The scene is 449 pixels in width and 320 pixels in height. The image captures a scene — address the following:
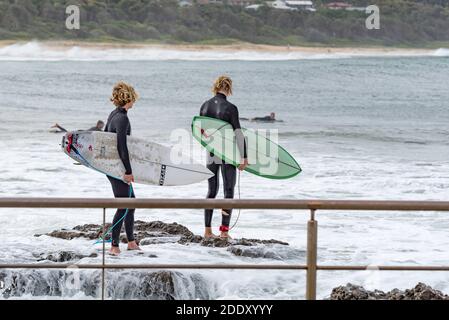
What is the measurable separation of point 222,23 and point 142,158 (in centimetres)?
4555

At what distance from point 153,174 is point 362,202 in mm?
3460

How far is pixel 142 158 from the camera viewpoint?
6266 millimetres

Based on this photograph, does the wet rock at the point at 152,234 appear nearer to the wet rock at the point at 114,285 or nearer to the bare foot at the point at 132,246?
the bare foot at the point at 132,246

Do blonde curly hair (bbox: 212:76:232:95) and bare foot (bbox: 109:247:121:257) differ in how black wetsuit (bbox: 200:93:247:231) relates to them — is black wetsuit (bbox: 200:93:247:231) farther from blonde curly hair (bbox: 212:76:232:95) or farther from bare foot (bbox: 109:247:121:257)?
bare foot (bbox: 109:247:121:257)

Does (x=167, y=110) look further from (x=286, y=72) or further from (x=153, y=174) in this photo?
(x=153, y=174)

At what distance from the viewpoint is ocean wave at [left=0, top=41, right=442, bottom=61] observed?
154ft

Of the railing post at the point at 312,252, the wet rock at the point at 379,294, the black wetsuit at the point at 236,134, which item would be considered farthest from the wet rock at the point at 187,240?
the railing post at the point at 312,252

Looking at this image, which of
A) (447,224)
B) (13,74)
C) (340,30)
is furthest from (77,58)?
(447,224)

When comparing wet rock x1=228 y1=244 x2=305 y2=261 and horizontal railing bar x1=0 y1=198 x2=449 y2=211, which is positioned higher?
horizontal railing bar x1=0 y1=198 x2=449 y2=211

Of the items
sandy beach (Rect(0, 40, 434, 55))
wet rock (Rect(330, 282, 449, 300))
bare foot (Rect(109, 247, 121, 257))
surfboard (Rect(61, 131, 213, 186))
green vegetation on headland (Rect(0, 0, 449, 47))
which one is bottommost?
wet rock (Rect(330, 282, 449, 300))

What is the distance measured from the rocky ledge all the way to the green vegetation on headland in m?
42.0

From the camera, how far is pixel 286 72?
157 feet

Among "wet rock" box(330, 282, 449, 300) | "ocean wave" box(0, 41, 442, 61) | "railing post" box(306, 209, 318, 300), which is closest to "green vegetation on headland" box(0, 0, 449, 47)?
"ocean wave" box(0, 41, 442, 61)

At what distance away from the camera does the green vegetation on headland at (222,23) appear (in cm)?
4922
